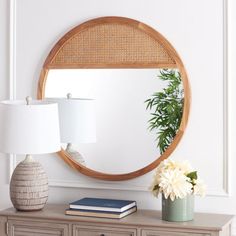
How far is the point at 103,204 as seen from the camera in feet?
10.7

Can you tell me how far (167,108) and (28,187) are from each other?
82 cm

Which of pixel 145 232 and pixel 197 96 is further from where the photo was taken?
pixel 197 96

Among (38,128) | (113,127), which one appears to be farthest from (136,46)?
(38,128)

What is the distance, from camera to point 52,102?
3518 millimetres

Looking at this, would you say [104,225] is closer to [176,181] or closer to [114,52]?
[176,181]

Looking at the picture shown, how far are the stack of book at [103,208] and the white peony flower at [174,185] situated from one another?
278 mm

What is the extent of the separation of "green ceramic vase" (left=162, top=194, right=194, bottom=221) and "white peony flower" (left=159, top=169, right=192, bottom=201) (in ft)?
0.12

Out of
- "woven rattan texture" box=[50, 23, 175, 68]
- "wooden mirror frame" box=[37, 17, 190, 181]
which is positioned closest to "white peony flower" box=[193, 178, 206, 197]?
"wooden mirror frame" box=[37, 17, 190, 181]

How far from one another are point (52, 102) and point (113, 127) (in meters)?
0.36

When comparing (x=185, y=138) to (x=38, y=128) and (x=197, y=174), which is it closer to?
(x=197, y=174)

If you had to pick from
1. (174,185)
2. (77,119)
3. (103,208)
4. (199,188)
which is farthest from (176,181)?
(77,119)

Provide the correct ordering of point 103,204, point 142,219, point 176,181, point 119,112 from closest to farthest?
1. point 176,181
2. point 142,219
3. point 103,204
4. point 119,112

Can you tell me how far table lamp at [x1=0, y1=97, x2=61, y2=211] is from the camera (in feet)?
10.3

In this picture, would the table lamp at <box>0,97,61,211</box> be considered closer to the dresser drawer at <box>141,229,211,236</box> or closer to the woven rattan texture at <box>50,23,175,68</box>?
the woven rattan texture at <box>50,23,175,68</box>
